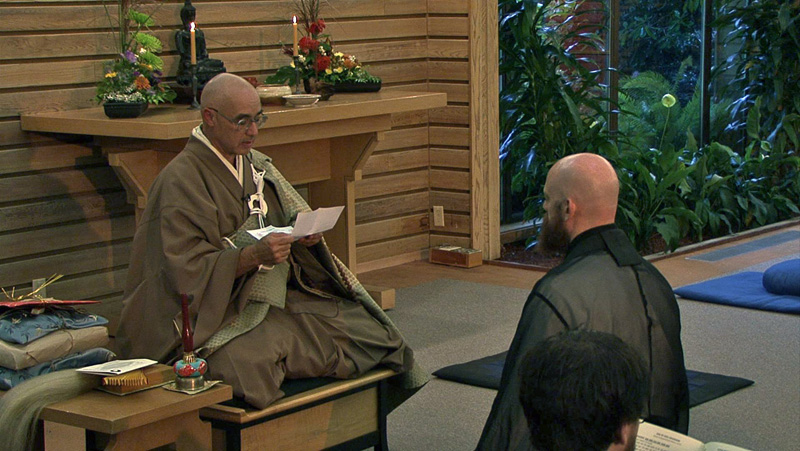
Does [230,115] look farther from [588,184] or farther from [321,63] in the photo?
[321,63]

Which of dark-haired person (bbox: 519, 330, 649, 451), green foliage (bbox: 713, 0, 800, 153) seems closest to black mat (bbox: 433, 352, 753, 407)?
dark-haired person (bbox: 519, 330, 649, 451)

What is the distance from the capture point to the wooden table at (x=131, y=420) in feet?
8.73

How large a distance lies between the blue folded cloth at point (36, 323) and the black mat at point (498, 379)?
1603 mm

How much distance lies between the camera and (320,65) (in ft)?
17.4

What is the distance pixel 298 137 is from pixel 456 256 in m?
1.73

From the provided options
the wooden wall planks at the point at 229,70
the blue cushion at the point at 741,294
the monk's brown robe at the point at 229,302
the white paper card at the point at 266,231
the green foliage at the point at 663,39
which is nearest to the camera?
the monk's brown robe at the point at 229,302

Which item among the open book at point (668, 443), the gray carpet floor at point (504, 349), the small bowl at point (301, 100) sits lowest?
the gray carpet floor at point (504, 349)

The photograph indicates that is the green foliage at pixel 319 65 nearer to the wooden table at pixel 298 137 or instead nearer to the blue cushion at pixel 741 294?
the wooden table at pixel 298 137

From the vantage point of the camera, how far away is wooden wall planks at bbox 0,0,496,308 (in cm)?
461

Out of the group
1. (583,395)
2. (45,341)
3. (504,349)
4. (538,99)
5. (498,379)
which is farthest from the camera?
(538,99)

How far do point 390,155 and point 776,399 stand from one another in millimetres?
2809

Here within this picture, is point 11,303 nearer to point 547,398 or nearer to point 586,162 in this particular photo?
point 586,162

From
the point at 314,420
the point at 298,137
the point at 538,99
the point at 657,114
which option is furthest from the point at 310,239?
the point at 657,114

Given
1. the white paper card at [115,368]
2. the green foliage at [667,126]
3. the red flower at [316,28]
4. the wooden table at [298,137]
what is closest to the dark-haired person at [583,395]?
the white paper card at [115,368]
